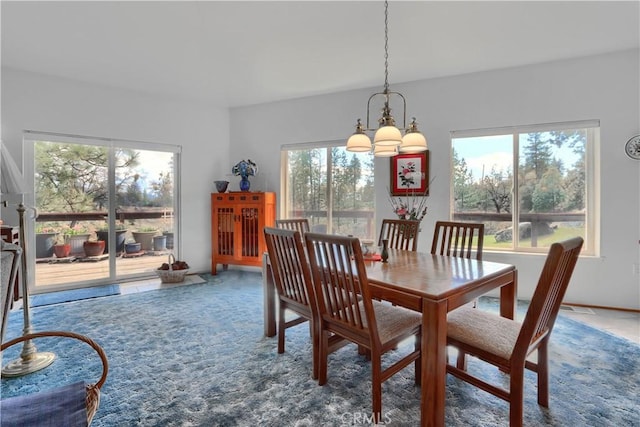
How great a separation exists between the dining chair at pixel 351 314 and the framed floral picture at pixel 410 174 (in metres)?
2.24

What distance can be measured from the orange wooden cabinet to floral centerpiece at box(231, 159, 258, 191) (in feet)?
0.51

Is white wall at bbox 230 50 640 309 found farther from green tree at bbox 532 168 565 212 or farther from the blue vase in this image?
the blue vase

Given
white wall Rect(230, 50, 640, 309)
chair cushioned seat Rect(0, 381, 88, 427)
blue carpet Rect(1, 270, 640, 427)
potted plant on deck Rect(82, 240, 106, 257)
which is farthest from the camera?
potted plant on deck Rect(82, 240, 106, 257)

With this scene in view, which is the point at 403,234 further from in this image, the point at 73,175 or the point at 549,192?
the point at 73,175

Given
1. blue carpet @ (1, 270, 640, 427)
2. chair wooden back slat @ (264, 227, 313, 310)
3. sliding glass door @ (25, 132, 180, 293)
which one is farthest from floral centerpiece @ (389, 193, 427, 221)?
sliding glass door @ (25, 132, 180, 293)

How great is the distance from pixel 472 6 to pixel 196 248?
434 centimetres

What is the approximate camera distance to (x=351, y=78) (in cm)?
372

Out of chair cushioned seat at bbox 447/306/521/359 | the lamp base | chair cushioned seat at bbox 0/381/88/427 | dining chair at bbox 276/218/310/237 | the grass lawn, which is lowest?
the lamp base

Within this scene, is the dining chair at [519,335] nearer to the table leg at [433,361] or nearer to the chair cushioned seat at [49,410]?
the table leg at [433,361]

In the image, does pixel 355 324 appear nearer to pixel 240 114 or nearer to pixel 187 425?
pixel 187 425

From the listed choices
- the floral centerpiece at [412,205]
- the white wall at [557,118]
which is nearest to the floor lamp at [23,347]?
the white wall at [557,118]

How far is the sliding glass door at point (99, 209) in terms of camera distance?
3719 mm

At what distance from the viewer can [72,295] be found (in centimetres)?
360

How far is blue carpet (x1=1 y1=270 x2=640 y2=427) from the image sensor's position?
1640 mm
